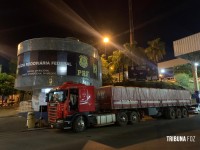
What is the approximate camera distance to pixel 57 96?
14484 mm

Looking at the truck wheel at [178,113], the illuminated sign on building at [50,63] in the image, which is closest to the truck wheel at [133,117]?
the truck wheel at [178,113]

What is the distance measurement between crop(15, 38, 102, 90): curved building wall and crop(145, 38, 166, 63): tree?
32781 millimetres

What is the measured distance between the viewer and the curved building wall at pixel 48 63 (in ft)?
76.9

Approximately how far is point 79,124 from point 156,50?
44477 millimetres

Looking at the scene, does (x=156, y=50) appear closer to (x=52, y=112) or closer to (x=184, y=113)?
(x=184, y=113)

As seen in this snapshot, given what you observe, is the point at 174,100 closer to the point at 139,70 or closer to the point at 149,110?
the point at 149,110

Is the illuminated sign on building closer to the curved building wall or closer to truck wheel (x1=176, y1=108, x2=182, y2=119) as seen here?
the curved building wall

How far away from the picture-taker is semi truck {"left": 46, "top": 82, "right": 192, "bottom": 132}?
13.9m

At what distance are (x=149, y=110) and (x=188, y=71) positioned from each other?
3558 centimetres

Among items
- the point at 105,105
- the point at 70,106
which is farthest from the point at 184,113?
the point at 70,106

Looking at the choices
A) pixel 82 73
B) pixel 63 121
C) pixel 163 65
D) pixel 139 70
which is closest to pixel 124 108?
pixel 63 121

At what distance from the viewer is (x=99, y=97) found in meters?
17.7

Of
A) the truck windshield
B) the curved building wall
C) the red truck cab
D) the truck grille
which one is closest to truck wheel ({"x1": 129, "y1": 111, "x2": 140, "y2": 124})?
the red truck cab

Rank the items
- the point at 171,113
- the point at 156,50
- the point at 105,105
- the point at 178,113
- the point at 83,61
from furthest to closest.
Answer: the point at 156,50, the point at 83,61, the point at 178,113, the point at 171,113, the point at 105,105
